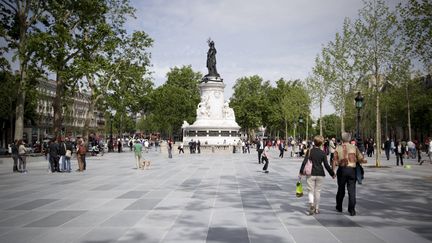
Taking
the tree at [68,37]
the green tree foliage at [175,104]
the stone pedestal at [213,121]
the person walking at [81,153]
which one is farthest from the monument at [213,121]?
the green tree foliage at [175,104]

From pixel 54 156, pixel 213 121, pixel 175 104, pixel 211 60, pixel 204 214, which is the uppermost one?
pixel 211 60

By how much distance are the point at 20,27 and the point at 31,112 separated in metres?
37.5

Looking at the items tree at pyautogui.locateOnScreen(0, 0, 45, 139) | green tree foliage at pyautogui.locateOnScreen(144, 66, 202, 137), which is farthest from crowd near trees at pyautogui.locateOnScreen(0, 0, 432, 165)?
green tree foliage at pyautogui.locateOnScreen(144, 66, 202, 137)

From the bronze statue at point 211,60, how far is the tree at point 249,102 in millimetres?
39064

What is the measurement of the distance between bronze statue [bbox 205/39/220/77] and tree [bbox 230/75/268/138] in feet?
128

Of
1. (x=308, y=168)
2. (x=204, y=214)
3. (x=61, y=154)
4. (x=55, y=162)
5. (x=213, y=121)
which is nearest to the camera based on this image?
(x=204, y=214)

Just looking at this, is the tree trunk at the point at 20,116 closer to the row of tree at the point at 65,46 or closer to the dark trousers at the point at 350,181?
the row of tree at the point at 65,46

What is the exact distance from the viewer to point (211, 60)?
2259 inches

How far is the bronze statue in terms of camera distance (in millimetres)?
56513

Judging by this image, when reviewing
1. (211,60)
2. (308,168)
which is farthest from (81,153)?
(211,60)

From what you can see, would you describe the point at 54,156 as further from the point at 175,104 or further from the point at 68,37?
the point at 175,104

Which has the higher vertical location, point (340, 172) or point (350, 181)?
point (340, 172)

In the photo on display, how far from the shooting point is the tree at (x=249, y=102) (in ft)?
317

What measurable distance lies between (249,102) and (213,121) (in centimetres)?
4490
